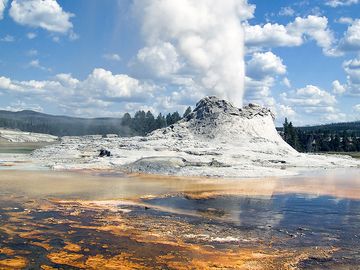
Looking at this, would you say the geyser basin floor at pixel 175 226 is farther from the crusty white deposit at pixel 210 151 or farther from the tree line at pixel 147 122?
the tree line at pixel 147 122

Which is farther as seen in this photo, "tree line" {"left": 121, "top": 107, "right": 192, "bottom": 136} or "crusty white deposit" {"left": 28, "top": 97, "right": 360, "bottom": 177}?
"tree line" {"left": 121, "top": 107, "right": 192, "bottom": 136}

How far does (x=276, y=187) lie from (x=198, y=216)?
12.0m

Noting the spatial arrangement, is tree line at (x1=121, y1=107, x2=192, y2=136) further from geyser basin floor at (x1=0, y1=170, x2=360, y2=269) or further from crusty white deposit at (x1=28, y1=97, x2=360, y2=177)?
geyser basin floor at (x1=0, y1=170, x2=360, y2=269)

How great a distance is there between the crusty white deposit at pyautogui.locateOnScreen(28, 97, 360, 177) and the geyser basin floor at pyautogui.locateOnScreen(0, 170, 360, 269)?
32.3ft

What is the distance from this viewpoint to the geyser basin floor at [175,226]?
40.5ft

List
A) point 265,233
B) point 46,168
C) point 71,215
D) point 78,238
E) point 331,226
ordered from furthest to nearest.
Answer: point 46,168 < point 71,215 < point 331,226 < point 265,233 < point 78,238

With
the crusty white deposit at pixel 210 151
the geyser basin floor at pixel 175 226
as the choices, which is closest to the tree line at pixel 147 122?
the crusty white deposit at pixel 210 151

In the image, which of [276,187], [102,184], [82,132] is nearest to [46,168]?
[102,184]

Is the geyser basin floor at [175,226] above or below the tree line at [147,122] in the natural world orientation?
below

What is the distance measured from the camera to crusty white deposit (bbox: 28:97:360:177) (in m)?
39.0

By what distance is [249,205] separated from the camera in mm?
21703

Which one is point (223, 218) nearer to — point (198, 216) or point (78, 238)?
point (198, 216)

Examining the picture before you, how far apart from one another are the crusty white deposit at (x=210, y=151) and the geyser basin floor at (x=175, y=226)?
9.85 m

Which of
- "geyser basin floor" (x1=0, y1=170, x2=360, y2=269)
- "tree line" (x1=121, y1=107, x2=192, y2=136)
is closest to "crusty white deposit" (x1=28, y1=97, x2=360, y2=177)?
"geyser basin floor" (x1=0, y1=170, x2=360, y2=269)
